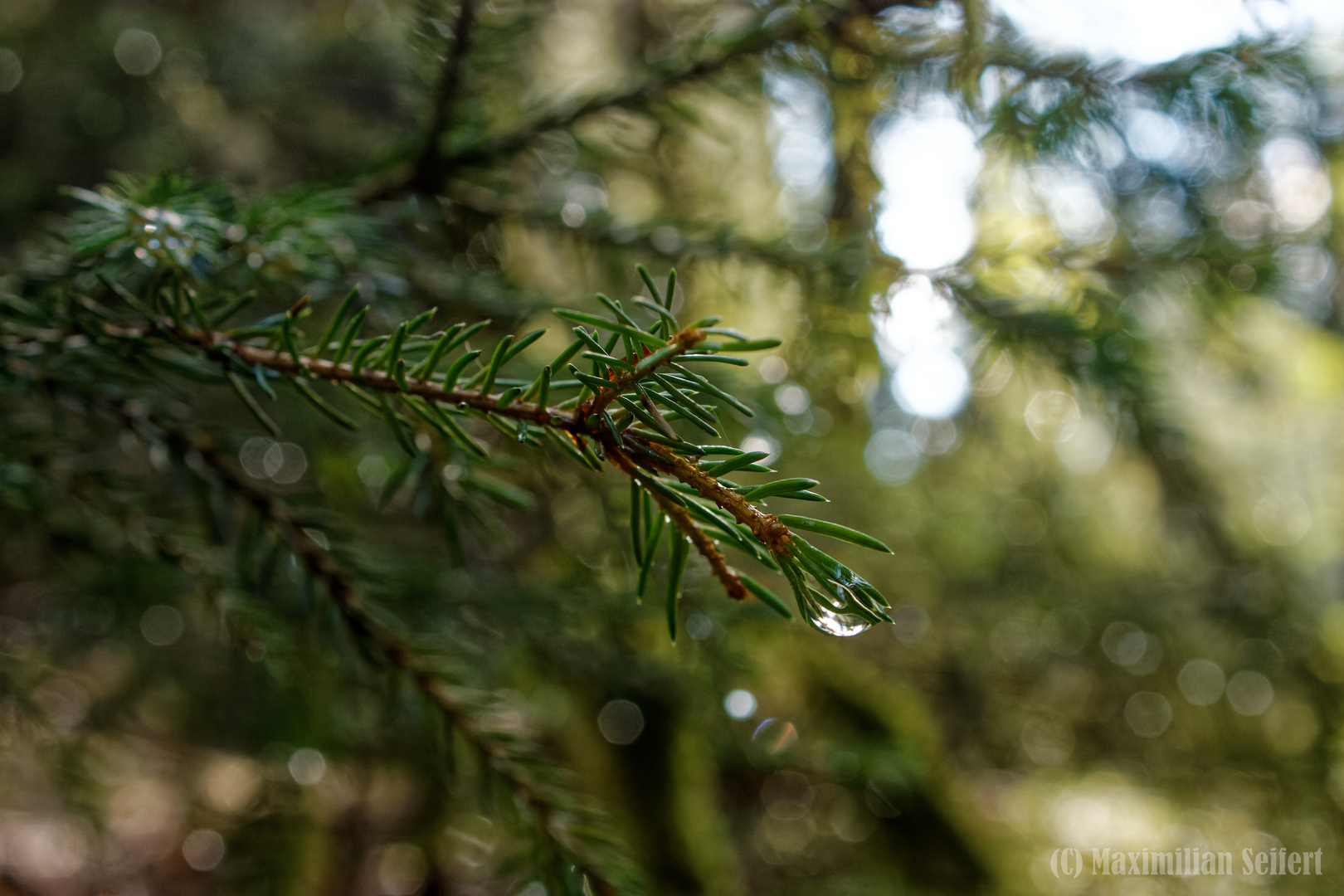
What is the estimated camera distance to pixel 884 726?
5.09ft

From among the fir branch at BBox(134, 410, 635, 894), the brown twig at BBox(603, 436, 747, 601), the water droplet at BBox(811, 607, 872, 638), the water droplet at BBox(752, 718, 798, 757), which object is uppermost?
the brown twig at BBox(603, 436, 747, 601)

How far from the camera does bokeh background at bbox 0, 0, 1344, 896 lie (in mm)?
815

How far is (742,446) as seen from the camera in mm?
962

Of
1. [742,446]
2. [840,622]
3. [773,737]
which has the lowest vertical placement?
[773,737]

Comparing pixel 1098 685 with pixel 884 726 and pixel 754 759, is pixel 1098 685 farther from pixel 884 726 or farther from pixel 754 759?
pixel 754 759

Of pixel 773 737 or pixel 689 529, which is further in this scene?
pixel 773 737

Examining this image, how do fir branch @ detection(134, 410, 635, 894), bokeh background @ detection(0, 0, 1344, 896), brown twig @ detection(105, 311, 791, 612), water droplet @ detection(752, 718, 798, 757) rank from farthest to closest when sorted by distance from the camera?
1. water droplet @ detection(752, 718, 798, 757)
2. bokeh background @ detection(0, 0, 1344, 896)
3. fir branch @ detection(134, 410, 635, 894)
4. brown twig @ detection(105, 311, 791, 612)

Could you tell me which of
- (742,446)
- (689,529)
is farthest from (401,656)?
(742,446)

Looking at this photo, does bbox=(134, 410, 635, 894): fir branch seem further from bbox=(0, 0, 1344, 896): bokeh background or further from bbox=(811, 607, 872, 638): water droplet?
bbox=(811, 607, 872, 638): water droplet

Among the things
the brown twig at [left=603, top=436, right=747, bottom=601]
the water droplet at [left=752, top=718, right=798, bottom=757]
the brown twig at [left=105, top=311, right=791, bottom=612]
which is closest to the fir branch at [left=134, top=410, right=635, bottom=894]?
the brown twig at [left=105, top=311, right=791, bottom=612]

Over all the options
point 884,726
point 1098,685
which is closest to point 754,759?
point 884,726

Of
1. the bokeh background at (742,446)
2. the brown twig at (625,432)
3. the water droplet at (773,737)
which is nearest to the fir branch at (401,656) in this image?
the bokeh background at (742,446)

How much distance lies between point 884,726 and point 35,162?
8.33ft

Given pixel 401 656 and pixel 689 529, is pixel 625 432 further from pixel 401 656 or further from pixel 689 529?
pixel 401 656
